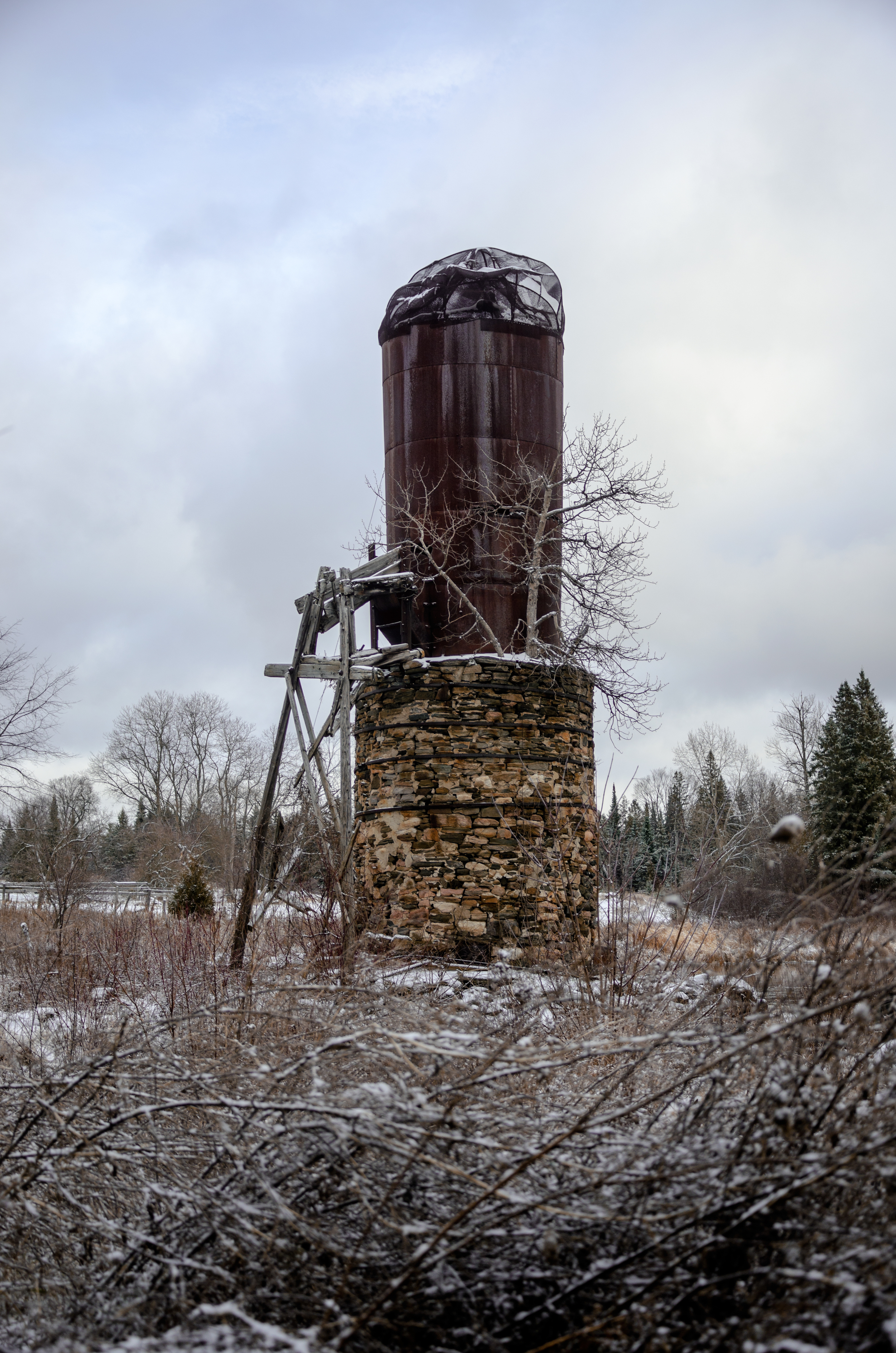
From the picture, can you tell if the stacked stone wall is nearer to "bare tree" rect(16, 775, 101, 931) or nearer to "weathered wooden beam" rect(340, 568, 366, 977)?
"weathered wooden beam" rect(340, 568, 366, 977)

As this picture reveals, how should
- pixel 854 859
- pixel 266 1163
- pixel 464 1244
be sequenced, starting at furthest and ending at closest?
pixel 854 859 → pixel 266 1163 → pixel 464 1244

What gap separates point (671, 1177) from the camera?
241 cm

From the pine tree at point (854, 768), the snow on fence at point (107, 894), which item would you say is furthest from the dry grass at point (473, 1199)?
the pine tree at point (854, 768)

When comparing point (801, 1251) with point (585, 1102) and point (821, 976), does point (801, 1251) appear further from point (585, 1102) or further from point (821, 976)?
point (585, 1102)

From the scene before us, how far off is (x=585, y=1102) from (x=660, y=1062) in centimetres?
95

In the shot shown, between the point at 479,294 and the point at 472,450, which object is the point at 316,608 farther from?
the point at 479,294

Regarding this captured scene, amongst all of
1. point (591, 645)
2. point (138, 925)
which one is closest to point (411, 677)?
point (591, 645)

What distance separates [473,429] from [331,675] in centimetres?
372

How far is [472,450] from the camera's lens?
12891 millimetres

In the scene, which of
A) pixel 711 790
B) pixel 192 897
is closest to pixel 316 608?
pixel 192 897

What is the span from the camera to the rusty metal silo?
502 inches

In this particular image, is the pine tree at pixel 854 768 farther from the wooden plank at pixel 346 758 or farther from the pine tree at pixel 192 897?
the wooden plank at pixel 346 758

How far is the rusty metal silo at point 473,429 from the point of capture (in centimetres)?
1276

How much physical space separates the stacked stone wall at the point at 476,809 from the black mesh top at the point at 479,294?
4.69m
